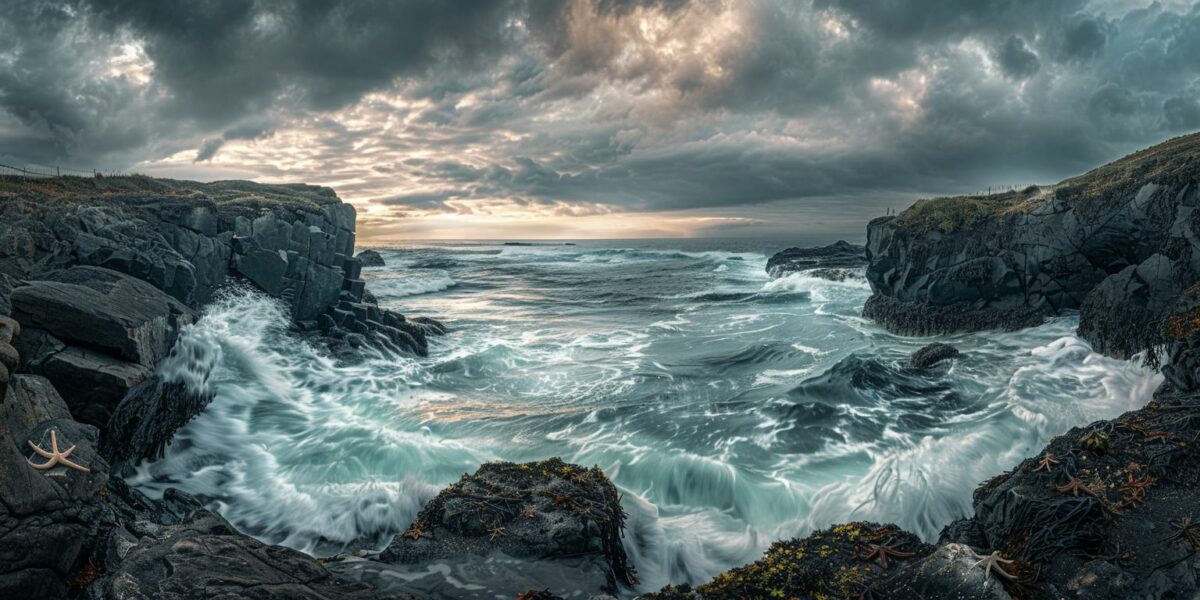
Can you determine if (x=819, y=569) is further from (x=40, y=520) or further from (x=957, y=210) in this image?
(x=957, y=210)

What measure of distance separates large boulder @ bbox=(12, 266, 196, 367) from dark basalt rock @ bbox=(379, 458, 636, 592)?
28.2 feet

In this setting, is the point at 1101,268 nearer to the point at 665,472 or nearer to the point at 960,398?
the point at 960,398

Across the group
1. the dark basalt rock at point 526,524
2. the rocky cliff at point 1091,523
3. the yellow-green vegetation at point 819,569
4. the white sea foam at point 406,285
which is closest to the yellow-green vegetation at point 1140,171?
the rocky cliff at point 1091,523

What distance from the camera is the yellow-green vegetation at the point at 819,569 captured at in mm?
4921

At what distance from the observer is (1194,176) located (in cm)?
1641

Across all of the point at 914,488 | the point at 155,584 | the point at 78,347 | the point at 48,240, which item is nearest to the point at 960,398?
the point at 914,488

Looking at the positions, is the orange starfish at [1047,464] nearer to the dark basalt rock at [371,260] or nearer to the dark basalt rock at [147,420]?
the dark basalt rock at [147,420]

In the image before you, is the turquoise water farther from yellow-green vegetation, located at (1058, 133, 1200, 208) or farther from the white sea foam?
the white sea foam

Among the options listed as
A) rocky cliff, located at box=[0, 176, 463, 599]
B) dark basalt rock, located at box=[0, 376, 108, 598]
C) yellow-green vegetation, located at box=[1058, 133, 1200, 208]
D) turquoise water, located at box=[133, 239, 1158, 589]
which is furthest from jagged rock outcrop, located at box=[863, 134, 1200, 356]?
dark basalt rock, located at box=[0, 376, 108, 598]

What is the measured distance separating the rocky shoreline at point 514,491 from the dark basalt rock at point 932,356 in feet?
0.22

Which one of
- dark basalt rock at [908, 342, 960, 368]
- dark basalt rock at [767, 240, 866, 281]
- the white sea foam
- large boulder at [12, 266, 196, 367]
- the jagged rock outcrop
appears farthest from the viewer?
the white sea foam

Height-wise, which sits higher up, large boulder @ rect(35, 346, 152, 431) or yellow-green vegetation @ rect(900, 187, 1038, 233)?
yellow-green vegetation @ rect(900, 187, 1038, 233)

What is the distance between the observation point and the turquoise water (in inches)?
383

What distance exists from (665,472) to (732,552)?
2689 mm
